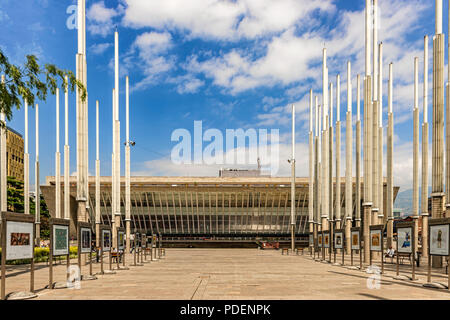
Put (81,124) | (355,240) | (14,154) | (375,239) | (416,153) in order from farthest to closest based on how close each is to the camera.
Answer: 1. (14,154)
2. (416,153)
3. (355,240)
4. (81,124)
5. (375,239)

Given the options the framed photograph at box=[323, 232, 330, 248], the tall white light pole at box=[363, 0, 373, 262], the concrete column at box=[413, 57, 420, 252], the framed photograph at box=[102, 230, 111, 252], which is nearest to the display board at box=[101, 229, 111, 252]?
the framed photograph at box=[102, 230, 111, 252]

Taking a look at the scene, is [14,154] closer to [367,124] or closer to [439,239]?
[367,124]

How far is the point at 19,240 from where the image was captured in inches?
551

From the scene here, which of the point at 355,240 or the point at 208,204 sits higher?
the point at 355,240

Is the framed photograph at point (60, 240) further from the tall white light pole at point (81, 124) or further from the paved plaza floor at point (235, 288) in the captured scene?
the tall white light pole at point (81, 124)

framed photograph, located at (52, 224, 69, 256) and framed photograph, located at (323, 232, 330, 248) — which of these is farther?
framed photograph, located at (323, 232, 330, 248)

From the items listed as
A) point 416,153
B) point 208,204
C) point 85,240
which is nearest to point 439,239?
point 85,240

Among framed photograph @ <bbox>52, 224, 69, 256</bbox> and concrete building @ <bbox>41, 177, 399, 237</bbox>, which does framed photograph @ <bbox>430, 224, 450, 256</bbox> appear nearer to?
framed photograph @ <bbox>52, 224, 69, 256</bbox>

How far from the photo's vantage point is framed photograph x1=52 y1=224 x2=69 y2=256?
1672cm

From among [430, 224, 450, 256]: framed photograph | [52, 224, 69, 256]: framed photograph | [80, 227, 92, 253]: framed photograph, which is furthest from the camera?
[80, 227, 92, 253]: framed photograph

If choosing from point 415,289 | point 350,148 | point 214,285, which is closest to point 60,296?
point 214,285

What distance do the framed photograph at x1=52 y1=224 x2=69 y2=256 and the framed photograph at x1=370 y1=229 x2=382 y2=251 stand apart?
14.8 meters

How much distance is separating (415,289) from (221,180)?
62.7 meters

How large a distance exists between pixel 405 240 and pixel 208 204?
208 ft
